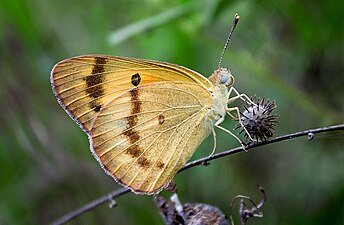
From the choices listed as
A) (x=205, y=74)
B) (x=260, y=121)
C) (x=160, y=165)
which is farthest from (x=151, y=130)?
(x=205, y=74)

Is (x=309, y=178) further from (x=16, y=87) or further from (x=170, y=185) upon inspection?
(x=16, y=87)

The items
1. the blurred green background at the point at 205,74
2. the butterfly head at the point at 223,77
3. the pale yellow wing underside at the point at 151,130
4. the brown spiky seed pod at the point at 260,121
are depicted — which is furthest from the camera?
the blurred green background at the point at 205,74

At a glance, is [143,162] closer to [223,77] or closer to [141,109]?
[141,109]

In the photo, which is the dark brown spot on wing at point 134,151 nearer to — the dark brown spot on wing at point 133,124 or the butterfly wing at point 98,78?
the dark brown spot on wing at point 133,124

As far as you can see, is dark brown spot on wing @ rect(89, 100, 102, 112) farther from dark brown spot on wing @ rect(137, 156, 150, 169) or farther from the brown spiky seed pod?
the brown spiky seed pod

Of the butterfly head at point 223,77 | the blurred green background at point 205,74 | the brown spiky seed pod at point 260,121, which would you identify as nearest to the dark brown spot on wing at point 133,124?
the butterfly head at point 223,77

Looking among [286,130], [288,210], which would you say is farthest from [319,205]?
[286,130]

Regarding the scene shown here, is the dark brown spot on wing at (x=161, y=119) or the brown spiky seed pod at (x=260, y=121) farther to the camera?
the dark brown spot on wing at (x=161, y=119)
